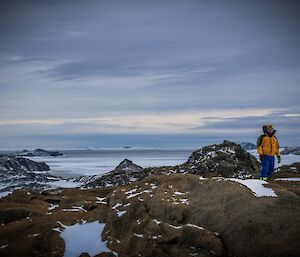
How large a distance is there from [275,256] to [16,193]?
12697mm

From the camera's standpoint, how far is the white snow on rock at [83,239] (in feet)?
37.8

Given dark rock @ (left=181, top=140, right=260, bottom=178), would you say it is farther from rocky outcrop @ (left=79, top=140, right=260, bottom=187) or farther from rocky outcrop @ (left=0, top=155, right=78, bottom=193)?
rocky outcrop @ (left=0, top=155, right=78, bottom=193)

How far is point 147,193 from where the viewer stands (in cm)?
1346

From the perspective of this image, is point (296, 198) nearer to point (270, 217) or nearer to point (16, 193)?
point (270, 217)

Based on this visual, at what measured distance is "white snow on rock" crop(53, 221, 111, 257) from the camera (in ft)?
37.8

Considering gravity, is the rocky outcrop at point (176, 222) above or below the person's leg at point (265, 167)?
below

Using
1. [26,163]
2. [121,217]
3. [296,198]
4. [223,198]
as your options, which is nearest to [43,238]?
[121,217]

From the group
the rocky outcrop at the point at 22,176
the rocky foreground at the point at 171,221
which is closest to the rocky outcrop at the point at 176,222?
the rocky foreground at the point at 171,221

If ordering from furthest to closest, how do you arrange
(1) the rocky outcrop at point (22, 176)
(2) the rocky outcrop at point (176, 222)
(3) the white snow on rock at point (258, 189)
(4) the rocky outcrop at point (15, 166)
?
(4) the rocky outcrop at point (15, 166)
(1) the rocky outcrop at point (22, 176)
(3) the white snow on rock at point (258, 189)
(2) the rocky outcrop at point (176, 222)

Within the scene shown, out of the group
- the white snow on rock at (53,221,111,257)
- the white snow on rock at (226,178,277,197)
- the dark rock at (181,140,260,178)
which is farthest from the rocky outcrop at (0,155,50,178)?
the white snow on rock at (226,178,277,197)

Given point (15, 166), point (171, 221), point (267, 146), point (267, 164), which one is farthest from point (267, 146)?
point (15, 166)

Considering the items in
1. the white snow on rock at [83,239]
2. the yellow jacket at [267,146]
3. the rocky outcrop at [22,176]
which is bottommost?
the rocky outcrop at [22,176]

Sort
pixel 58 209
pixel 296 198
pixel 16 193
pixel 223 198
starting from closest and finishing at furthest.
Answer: pixel 296 198, pixel 223 198, pixel 58 209, pixel 16 193

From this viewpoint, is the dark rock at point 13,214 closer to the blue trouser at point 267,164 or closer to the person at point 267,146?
the person at point 267,146
